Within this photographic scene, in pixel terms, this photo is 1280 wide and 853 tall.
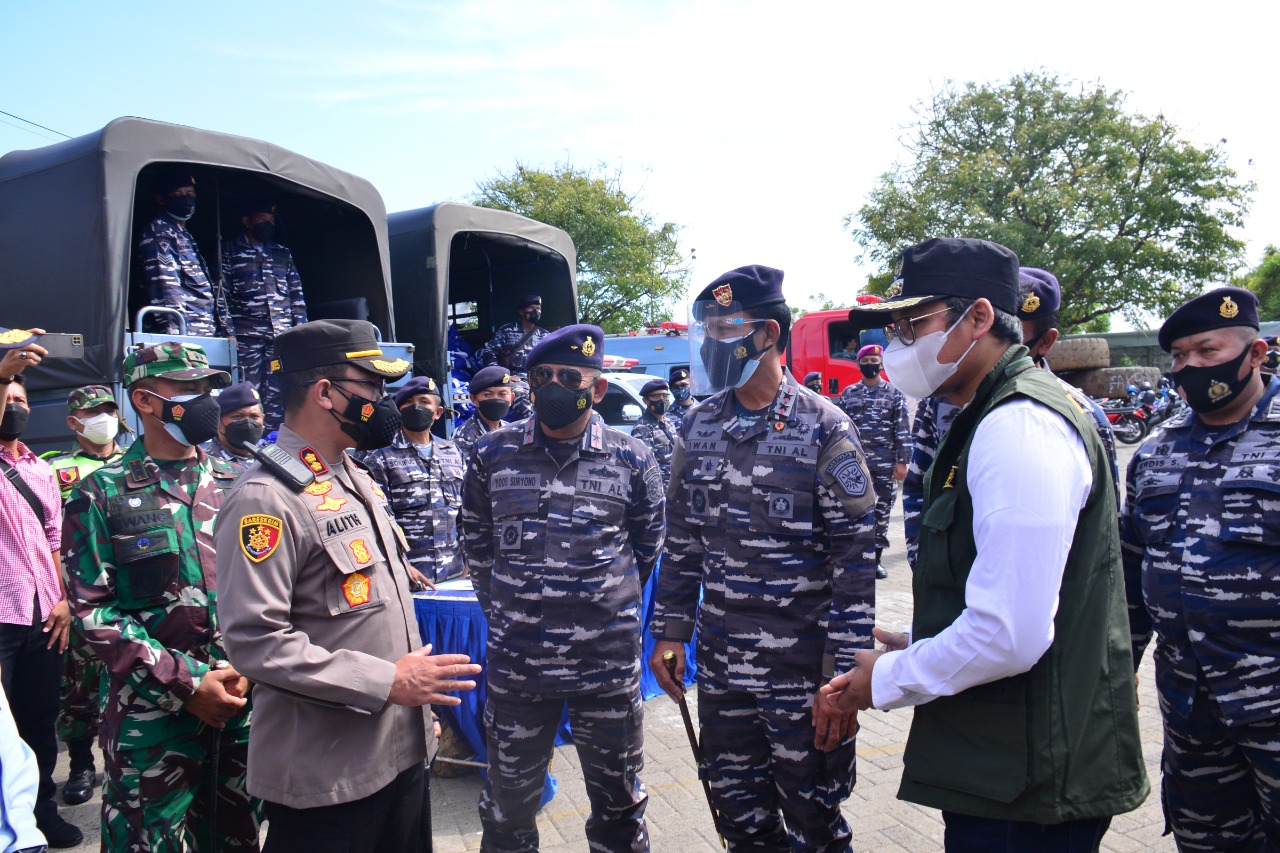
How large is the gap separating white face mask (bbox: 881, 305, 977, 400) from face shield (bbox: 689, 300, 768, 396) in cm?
85

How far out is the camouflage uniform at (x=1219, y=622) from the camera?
245cm

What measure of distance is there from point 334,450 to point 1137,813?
3.63 metres

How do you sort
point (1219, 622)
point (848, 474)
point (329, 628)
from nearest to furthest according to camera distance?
point (329, 628)
point (1219, 622)
point (848, 474)

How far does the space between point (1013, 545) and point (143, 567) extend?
2.76 meters

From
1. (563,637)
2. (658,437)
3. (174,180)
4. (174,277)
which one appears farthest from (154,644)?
(658,437)

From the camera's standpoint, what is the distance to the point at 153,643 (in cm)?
268

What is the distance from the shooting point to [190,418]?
3018 millimetres

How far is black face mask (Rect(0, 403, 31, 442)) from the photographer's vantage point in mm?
4047

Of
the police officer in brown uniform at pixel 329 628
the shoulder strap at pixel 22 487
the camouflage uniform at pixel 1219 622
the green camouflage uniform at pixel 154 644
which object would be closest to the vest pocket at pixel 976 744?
the police officer in brown uniform at pixel 329 628

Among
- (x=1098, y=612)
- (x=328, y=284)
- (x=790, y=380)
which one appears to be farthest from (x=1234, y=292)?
(x=328, y=284)

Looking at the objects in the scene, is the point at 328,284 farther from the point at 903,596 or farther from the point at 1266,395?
the point at 1266,395

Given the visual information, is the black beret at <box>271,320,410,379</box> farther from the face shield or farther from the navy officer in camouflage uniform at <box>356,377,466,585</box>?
the navy officer in camouflage uniform at <box>356,377,466,585</box>

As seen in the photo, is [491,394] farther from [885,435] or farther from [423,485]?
[885,435]

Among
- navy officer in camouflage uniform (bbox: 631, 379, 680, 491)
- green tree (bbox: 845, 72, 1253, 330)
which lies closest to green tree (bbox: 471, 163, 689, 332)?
green tree (bbox: 845, 72, 1253, 330)
